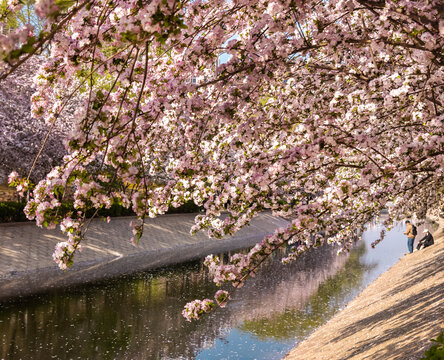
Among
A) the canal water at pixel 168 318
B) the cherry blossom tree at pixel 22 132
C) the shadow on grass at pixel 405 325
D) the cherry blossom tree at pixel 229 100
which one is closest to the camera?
the cherry blossom tree at pixel 229 100

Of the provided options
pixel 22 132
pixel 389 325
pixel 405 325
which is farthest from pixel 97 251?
pixel 405 325

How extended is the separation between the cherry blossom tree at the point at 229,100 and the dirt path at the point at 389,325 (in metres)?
2.52

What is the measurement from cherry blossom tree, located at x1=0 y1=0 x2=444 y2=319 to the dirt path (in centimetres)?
252

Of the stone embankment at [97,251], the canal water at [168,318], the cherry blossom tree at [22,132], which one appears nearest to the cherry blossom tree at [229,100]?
the canal water at [168,318]

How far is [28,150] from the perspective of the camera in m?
24.0

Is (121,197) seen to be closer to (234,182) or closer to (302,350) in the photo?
(234,182)

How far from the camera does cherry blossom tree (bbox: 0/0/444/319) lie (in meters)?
4.30

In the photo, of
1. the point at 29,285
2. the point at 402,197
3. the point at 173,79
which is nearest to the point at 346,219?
the point at 402,197

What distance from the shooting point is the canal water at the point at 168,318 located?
11797 millimetres

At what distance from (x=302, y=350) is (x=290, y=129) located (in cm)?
665

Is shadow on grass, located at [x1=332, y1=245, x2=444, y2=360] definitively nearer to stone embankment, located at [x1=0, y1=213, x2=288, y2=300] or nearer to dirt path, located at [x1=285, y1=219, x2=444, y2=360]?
dirt path, located at [x1=285, y1=219, x2=444, y2=360]

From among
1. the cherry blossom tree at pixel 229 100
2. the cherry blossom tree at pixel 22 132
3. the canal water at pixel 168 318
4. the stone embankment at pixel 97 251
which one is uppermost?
the cherry blossom tree at pixel 22 132

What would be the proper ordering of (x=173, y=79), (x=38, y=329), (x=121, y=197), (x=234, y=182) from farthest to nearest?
1. (x=38, y=329)
2. (x=234, y=182)
3. (x=173, y=79)
4. (x=121, y=197)

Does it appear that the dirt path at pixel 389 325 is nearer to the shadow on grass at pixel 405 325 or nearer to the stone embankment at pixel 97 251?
the shadow on grass at pixel 405 325
